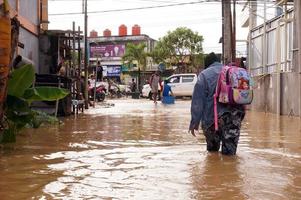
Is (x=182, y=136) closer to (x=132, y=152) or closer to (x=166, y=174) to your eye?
(x=132, y=152)

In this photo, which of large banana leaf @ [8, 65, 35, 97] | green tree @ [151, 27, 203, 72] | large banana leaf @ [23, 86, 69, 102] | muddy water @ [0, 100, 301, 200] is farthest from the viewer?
green tree @ [151, 27, 203, 72]

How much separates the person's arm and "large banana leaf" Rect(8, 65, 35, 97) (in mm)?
2490

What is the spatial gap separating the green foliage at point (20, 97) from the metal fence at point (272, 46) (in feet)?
32.7

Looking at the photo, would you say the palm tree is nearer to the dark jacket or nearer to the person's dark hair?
the person's dark hair

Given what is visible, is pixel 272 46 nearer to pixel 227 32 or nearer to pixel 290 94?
pixel 227 32

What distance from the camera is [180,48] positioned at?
54.6 metres

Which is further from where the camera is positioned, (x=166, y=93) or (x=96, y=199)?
(x=166, y=93)

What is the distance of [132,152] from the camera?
7.39 meters

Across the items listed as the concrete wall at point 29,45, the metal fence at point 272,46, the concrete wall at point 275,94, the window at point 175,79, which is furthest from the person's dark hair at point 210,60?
the window at point 175,79

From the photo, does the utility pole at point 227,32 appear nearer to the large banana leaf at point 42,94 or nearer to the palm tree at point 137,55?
the large banana leaf at point 42,94

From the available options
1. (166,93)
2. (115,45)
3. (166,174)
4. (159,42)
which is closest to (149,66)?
(159,42)

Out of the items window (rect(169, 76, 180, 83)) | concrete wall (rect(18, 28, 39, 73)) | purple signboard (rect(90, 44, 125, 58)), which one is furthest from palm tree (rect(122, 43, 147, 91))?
concrete wall (rect(18, 28, 39, 73))

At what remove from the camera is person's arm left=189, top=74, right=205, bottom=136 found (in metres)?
6.79

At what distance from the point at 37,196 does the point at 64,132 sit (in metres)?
5.75
